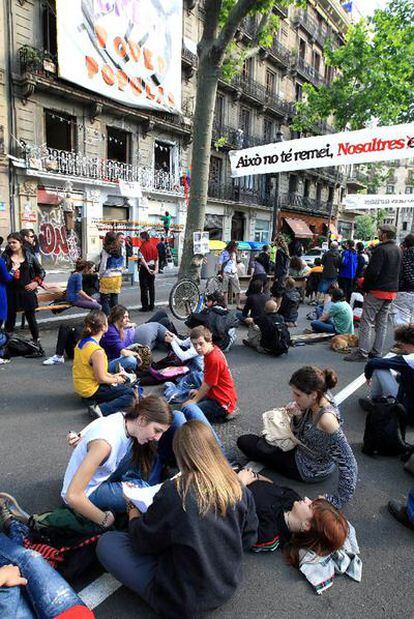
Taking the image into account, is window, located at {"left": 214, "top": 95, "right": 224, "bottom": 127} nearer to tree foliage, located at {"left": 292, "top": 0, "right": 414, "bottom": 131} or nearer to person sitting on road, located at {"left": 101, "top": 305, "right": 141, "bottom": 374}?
tree foliage, located at {"left": 292, "top": 0, "right": 414, "bottom": 131}

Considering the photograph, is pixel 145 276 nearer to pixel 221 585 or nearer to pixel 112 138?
pixel 221 585

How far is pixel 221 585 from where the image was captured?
77.0 inches

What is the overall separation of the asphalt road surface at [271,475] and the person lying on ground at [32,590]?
366 mm

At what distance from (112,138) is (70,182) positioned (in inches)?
159

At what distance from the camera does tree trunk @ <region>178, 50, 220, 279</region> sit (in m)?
8.99

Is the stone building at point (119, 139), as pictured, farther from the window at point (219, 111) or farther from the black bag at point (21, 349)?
the black bag at point (21, 349)

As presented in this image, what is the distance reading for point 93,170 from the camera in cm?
1889

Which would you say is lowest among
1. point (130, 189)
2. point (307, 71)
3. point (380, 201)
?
point (380, 201)

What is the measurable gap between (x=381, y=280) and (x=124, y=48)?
1673 centimetres

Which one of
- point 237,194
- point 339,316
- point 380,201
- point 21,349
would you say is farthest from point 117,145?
point 21,349

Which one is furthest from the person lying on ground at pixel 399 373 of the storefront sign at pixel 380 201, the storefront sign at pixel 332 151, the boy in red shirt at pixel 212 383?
the storefront sign at pixel 380 201

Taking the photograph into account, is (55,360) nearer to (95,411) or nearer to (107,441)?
(95,411)

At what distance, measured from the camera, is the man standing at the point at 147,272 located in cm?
928

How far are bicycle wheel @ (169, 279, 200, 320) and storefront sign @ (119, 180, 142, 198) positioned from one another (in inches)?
461
